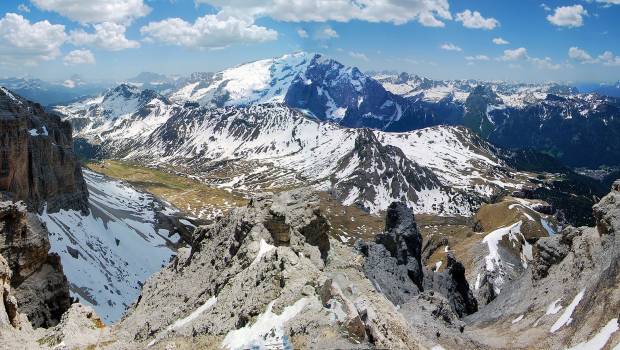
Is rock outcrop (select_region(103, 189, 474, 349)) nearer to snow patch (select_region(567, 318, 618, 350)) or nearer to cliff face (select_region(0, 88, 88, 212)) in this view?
snow patch (select_region(567, 318, 618, 350))

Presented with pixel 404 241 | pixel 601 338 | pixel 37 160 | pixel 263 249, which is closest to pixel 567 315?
pixel 601 338

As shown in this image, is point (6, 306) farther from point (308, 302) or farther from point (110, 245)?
point (110, 245)

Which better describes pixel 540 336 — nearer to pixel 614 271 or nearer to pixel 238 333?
pixel 614 271

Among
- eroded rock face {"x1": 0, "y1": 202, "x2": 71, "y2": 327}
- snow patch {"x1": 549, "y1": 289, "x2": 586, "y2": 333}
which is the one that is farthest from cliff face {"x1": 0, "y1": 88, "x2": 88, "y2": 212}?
snow patch {"x1": 549, "y1": 289, "x2": 586, "y2": 333}

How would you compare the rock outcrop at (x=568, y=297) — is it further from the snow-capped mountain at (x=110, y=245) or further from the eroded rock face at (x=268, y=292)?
the snow-capped mountain at (x=110, y=245)

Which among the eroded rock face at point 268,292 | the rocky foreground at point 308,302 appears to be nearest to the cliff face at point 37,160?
the eroded rock face at point 268,292

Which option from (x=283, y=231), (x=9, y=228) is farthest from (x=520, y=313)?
(x=9, y=228)

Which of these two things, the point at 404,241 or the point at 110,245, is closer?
the point at 404,241
